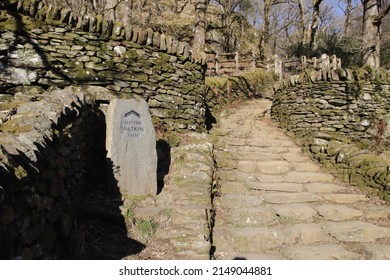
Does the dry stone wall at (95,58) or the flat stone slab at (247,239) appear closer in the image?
the flat stone slab at (247,239)

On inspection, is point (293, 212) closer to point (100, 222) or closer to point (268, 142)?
point (100, 222)

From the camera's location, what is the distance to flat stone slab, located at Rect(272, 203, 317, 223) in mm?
4754

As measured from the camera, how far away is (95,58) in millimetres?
5633

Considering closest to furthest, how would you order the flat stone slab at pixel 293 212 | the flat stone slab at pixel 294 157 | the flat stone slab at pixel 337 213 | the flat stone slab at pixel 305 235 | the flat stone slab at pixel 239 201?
the flat stone slab at pixel 305 235 → the flat stone slab at pixel 293 212 → the flat stone slab at pixel 337 213 → the flat stone slab at pixel 239 201 → the flat stone slab at pixel 294 157

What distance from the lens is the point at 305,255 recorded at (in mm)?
3904

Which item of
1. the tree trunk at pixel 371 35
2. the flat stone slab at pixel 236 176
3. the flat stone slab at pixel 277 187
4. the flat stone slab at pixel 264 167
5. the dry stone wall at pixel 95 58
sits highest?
the tree trunk at pixel 371 35

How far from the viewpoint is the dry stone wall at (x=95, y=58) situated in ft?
16.8

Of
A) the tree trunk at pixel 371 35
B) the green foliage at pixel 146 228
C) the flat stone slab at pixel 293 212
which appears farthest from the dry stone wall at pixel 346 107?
the green foliage at pixel 146 228

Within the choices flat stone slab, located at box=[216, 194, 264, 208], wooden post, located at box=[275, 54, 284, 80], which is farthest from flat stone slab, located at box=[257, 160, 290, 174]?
wooden post, located at box=[275, 54, 284, 80]

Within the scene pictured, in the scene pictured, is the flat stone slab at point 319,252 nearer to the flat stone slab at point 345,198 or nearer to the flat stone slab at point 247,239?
the flat stone slab at point 247,239

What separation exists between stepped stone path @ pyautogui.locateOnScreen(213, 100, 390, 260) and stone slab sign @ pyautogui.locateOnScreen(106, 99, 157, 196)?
3.95 feet

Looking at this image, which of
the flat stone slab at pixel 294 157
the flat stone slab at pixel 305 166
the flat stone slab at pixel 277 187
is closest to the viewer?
the flat stone slab at pixel 277 187

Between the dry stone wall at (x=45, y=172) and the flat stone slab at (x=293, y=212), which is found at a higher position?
the dry stone wall at (x=45, y=172)

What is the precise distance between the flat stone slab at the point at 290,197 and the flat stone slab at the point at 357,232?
82 centimetres
